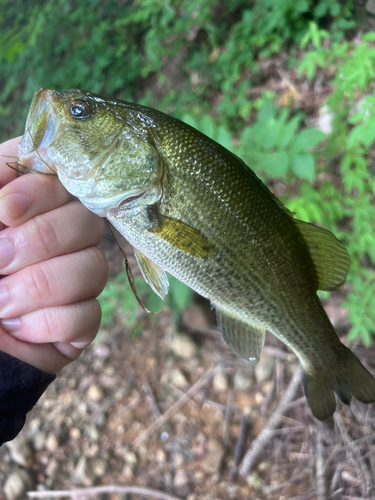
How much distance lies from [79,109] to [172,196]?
442 mm

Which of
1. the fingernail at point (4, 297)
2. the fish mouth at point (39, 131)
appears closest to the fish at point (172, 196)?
the fish mouth at point (39, 131)

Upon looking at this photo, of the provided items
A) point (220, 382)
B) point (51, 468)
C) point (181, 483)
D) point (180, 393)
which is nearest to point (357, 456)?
point (220, 382)

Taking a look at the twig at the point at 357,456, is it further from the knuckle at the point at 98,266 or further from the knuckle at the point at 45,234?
the knuckle at the point at 45,234

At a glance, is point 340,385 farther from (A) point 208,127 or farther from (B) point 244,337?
(A) point 208,127

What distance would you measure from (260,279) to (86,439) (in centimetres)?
242

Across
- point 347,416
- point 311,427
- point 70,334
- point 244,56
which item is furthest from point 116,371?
point 244,56

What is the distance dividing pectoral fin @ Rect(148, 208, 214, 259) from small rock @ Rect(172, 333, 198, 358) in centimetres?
195

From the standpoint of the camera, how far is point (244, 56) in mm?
3766

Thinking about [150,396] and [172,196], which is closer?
[172,196]

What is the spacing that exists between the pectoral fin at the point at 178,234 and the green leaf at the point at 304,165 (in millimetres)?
Result: 988

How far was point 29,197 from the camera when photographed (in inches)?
44.6

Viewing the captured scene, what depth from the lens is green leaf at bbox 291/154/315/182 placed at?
1898 millimetres

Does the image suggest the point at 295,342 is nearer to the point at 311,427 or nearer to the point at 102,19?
the point at 311,427

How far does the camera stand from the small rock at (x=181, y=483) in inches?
96.2
